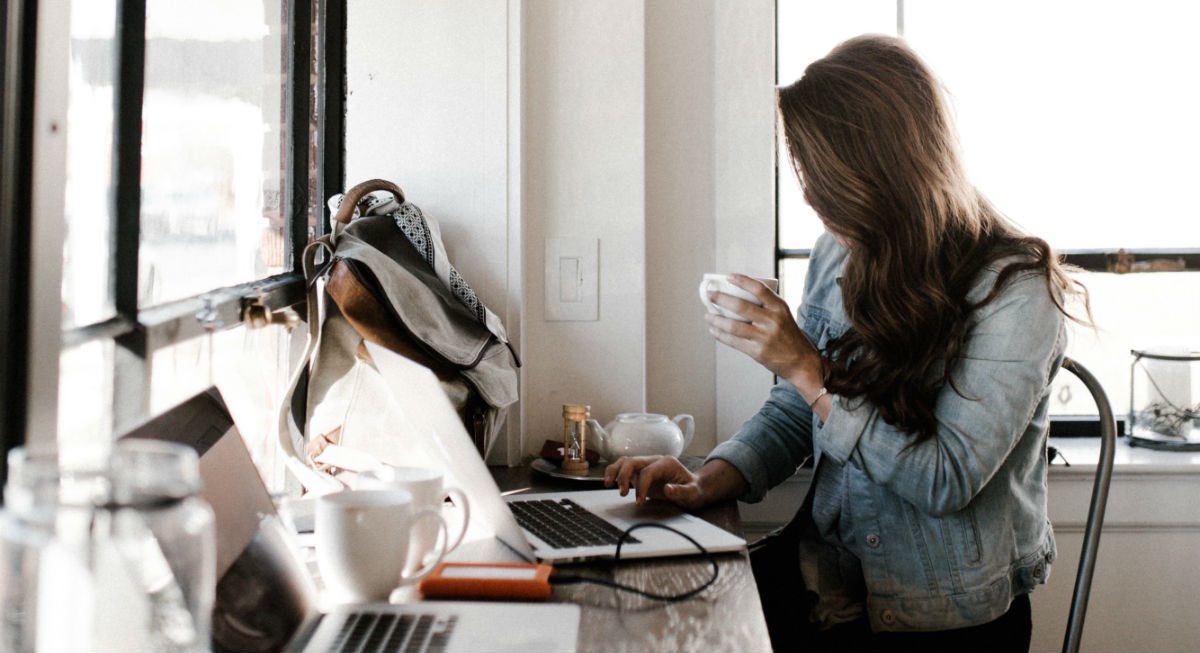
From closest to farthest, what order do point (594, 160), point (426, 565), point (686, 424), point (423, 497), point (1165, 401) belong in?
point (426, 565) → point (423, 497) → point (686, 424) → point (594, 160) → point (1165, 401)

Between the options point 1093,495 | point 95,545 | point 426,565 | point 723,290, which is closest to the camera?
point 95,545

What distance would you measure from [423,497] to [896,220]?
816mm

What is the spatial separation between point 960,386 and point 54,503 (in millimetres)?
1194

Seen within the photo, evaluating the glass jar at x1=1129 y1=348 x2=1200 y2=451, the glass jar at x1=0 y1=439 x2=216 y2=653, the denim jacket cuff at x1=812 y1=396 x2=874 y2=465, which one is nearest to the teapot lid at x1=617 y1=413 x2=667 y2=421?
the denim jacket cuff at x1=812 y1=396 x2=874 y2=465

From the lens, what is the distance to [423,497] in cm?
118

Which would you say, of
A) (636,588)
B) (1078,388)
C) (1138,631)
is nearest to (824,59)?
(636,588)

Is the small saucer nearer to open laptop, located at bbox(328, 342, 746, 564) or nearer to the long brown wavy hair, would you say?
open laptop, located at bbox(328, 342, 746, 564)

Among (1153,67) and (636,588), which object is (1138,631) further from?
(636,588)

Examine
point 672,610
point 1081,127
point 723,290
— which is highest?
point 1081,127

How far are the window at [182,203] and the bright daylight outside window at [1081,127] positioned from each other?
3.62ft

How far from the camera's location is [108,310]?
3.87 ft

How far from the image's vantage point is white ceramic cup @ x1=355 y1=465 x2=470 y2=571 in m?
1.10

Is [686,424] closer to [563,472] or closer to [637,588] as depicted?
[563,472]

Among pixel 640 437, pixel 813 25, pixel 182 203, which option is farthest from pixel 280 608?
pixel 813 25
